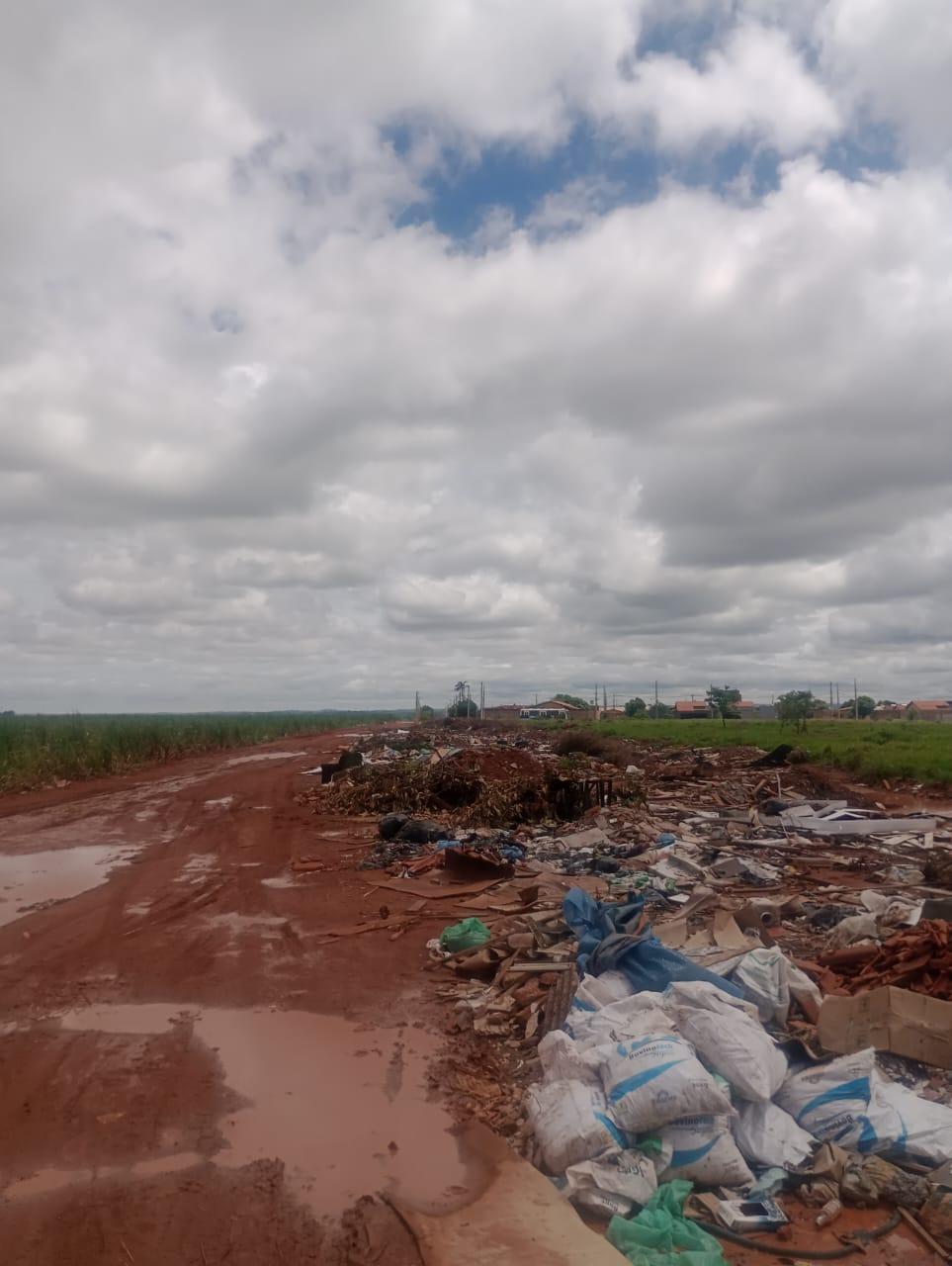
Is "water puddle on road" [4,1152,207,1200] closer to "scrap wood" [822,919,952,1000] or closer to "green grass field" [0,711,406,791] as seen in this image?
"scrap wood" [822,919,952,1000]

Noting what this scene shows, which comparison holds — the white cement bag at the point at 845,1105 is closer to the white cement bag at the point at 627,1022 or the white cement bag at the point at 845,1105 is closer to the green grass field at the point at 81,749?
the white cement bag at the point at 627,1022

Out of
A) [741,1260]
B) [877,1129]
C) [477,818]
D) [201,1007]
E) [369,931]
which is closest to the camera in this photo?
[741,1260]

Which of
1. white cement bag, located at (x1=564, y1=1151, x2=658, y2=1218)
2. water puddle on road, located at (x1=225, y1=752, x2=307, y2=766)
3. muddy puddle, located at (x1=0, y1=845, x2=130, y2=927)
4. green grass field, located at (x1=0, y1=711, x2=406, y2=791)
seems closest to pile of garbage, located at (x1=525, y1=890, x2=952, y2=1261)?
white cement bag, located at (x1=564, y1=1151, x2=658, y2=1218)

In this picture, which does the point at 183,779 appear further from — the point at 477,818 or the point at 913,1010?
the point at 913,1010

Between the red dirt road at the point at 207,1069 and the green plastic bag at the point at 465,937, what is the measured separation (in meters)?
0.26

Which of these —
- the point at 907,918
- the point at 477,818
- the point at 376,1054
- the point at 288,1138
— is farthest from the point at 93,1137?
the point at 477,818

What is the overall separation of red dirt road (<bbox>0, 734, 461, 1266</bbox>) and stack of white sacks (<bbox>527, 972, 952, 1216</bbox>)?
2.06 ft

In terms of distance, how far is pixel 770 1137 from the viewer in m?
4.22

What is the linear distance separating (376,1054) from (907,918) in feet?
15.6

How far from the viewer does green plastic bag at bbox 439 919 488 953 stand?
773 centimetres

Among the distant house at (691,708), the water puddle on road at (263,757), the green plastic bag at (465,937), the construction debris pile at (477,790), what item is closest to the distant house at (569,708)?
the distant house at (691,708)

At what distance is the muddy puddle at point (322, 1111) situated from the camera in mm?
4066

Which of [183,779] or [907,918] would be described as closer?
[907,918]

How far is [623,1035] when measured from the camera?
188 inches
